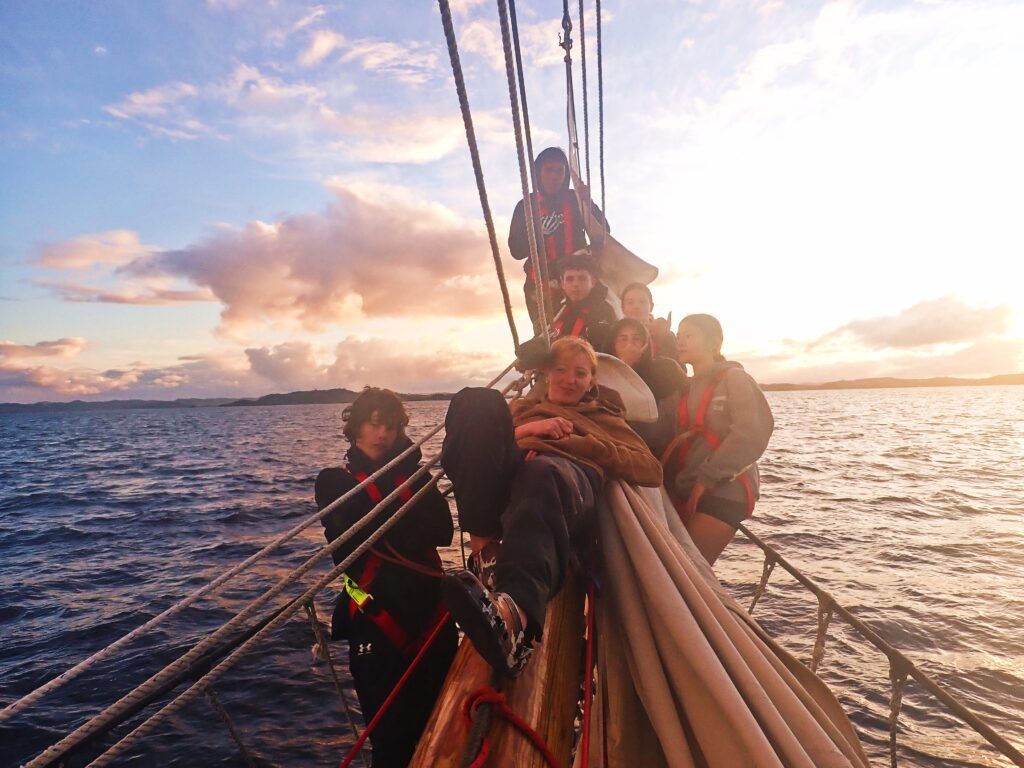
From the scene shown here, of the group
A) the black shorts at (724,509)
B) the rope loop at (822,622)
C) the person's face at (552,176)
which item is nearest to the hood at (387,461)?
the black shorts at (724,509)

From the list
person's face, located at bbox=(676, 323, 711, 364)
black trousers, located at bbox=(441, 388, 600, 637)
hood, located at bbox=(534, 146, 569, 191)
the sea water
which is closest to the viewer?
black trousers, located at bbox=(441, 388, 600, 637)

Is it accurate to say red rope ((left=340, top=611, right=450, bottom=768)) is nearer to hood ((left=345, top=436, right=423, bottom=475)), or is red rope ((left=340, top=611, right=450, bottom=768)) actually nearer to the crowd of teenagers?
the crowd of teenagers

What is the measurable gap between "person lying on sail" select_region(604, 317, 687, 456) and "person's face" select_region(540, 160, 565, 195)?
9.96ft

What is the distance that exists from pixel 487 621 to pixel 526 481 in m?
0.68

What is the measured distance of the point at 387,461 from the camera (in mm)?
3043

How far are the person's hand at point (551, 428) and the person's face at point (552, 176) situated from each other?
522 centimetres

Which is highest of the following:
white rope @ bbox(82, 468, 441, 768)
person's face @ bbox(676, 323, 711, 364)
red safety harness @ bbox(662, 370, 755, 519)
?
person's face @ bbox(676, 323, 711, 364)

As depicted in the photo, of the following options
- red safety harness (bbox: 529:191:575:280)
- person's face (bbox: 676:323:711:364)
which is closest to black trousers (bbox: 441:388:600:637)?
person's face (bbox: 676:323:711:364)

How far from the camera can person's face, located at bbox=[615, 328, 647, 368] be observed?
4648mm

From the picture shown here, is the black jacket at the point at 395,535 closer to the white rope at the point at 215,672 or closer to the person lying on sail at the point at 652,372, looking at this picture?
the white rope at the point at 215,672

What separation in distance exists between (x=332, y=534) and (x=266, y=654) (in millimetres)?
5088

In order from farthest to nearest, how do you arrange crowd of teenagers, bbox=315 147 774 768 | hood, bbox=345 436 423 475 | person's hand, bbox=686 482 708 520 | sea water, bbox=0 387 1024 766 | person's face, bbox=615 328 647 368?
sea water, bbox=0 387 1024 766
person's face, bbox=615 328 647 368
person's hand, bbox=686 482 708 520
hood, bbox=345 436 423 475
crowd of teenagers, bbox=315 147 774 768

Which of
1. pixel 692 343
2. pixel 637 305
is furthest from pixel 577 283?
pixel 692 343

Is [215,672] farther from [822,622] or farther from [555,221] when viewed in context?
[555,221]
